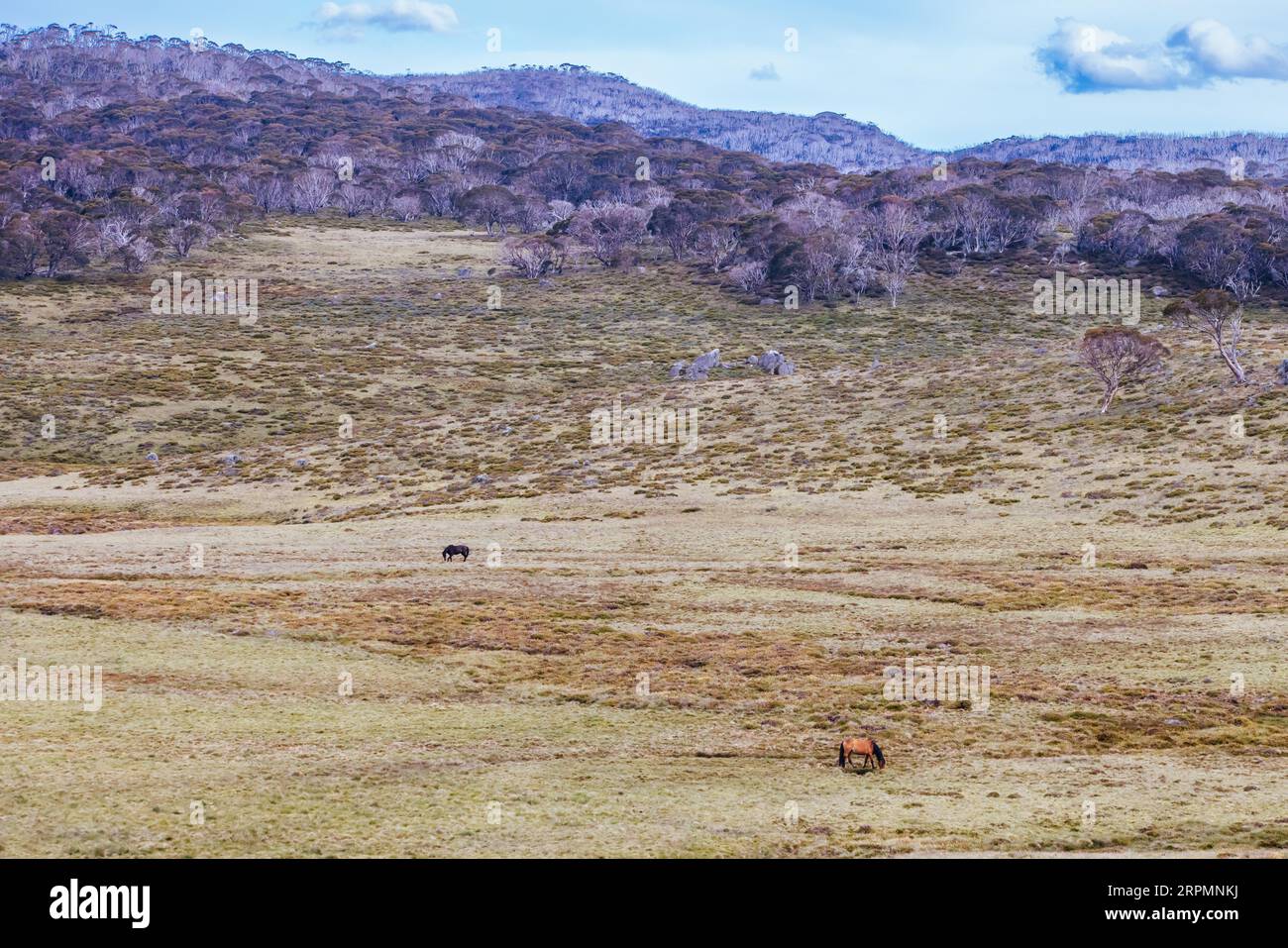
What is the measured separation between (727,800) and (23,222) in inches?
5163

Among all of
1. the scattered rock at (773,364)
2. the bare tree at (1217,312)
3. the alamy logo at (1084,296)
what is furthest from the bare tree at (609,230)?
the bare tree at (1217,312)

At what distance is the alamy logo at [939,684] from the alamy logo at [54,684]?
18697mm

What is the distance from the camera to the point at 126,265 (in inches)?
5236

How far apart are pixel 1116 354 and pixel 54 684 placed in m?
62.5

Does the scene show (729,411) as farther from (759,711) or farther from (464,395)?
(759,711)

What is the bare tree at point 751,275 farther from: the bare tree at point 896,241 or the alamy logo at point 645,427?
the alamy logo at point 645,427

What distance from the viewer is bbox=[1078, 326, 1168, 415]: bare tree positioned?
70188 millimetres

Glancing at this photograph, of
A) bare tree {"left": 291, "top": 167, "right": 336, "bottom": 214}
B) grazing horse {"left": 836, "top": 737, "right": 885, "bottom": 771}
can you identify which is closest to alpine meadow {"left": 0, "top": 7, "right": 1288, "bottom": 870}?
grazing horse {"left": 836, "top": 737, "right": 885, "bottom": 771}

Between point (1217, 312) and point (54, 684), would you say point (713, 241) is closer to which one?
point (1217, 312)

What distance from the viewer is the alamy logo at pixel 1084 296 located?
118562mm

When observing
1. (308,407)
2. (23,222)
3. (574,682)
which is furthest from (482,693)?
(23,222)
